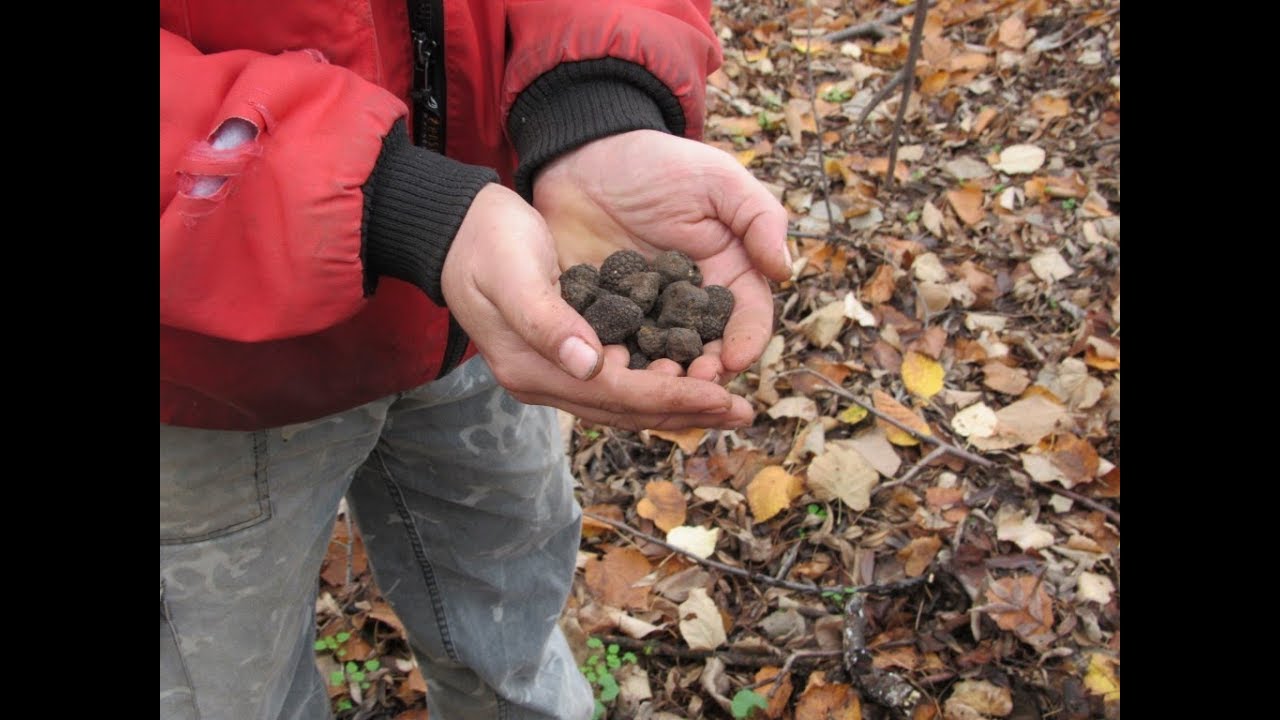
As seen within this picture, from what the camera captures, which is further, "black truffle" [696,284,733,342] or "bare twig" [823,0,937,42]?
"bare twig" [823,0,937,42]

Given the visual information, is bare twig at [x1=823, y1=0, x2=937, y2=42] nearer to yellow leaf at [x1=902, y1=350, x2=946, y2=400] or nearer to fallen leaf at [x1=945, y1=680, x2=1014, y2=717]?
yellow leaf at [x1=902, y1=350, x2=946, y2=400]

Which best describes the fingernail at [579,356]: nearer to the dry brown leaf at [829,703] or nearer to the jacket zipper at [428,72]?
the jacket zipper at [428,72]

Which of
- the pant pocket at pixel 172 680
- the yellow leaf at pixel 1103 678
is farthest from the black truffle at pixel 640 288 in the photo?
the yellow leaf at pixel 1103 678

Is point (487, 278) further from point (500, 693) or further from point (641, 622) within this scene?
point (641, 622)

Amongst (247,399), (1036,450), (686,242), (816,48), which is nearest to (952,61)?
(816,48)

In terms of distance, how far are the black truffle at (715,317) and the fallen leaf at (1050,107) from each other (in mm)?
2831

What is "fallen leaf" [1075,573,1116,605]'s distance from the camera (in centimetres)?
235

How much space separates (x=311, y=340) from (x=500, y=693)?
3.11ft

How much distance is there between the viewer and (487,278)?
1443 mm

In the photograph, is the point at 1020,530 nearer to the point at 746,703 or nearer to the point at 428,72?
the point at 746,703

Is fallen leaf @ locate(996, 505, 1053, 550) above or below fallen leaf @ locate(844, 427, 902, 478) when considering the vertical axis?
above

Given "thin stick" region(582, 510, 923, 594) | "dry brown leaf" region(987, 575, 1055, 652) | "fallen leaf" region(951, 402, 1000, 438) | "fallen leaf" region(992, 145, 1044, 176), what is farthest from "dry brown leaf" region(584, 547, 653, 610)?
"fallen leaf" region(992, 145, 1044, 176)

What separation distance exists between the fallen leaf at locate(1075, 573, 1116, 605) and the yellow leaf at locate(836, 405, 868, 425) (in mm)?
763

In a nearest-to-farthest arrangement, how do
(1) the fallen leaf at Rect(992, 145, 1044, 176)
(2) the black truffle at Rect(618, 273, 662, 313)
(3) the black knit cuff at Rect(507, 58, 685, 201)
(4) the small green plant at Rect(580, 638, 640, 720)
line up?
(3) the black knit cuff at Rect(507, 58, 685, 201), (2) the black truffle at Rect(618, 273, 662, 313), (4) the small green plant at Rect(580, 638, 640, 720), (1) the fallen leaf at Rect(992, 145, 1044, 176)
